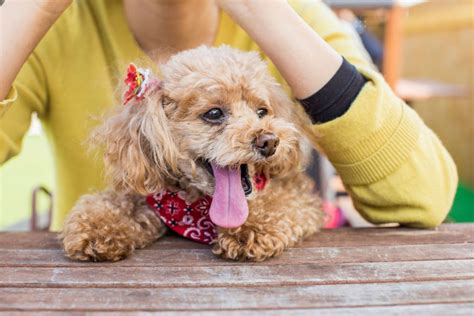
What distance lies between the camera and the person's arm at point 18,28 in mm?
1336

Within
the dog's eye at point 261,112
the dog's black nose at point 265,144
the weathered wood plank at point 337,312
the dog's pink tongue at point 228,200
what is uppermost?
the dog's eye at point 261,112

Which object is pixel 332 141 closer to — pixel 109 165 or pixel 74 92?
pixel 109 165

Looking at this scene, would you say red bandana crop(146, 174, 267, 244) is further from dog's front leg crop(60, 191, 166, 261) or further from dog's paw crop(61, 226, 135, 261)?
dog's paw crop(61, 226, 135, 261)

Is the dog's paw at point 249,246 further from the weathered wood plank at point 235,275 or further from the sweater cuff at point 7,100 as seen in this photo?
the sweater cuff at point 7,100

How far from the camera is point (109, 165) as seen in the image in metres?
1.29

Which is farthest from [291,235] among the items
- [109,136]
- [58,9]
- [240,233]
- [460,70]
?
[460,70]

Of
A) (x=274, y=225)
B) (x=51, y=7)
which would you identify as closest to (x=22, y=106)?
(x=51, y=7)

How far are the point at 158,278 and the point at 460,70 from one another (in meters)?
5.72

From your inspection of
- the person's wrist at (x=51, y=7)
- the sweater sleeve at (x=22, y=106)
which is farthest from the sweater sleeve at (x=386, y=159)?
the sweater sleeve at (x=22, y=106)

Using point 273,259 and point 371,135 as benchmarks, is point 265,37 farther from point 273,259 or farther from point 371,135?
point 273,259

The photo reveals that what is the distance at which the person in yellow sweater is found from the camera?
1354mm

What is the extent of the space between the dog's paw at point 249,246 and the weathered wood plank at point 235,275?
0.12ft

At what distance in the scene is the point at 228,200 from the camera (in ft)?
4.07

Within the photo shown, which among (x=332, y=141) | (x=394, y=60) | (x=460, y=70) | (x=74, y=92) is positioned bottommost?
(x=460, y=70)
